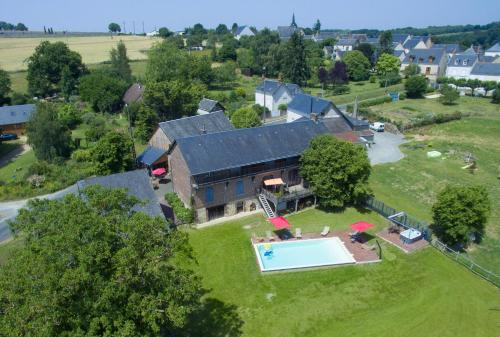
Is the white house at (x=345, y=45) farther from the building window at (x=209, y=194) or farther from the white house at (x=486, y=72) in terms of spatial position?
the building window at (x=209, y=194)

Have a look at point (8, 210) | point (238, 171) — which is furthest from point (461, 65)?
point (8, 210)

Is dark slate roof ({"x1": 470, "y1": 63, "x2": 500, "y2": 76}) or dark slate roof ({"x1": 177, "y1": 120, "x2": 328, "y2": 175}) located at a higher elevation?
dark slate roof ({"x1": 470, "y1": 63, "x2": 500, "y2": 76})

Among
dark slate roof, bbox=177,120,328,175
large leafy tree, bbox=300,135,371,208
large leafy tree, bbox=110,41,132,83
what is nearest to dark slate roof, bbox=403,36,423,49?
large leafy tree, bbox=110,41,132,83

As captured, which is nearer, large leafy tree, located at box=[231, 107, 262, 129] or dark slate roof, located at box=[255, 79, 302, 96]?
large leafy tree, located at box=[231, 107, 262, 129]

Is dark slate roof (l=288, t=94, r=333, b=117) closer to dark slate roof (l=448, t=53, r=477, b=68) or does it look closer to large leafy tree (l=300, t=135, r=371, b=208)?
large leafy tree (l=300, t=135, r=371, b=208)

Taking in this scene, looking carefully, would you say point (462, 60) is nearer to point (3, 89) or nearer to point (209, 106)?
point (209, 106)
